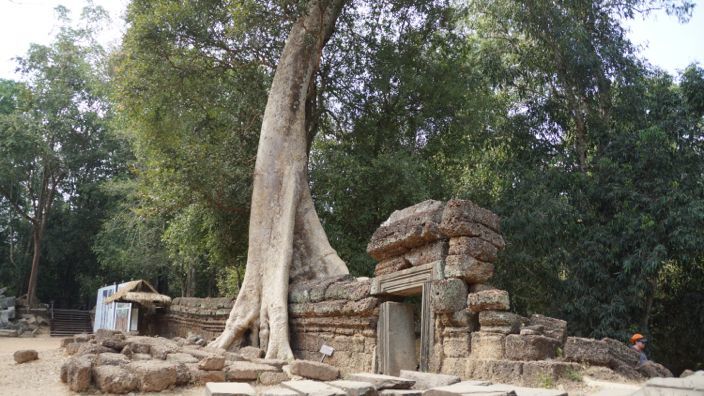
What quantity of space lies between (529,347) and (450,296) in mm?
1169

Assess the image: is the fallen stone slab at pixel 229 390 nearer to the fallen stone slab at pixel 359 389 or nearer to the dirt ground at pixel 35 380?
the fallen stone slab at pixel 359 389

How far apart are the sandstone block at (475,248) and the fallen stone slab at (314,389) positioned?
2.58m

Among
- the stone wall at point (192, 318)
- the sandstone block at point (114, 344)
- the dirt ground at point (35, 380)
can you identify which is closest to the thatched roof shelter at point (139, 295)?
the stone wall at point (192, 318)

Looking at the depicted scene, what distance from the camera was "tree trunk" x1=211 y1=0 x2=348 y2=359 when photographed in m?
9.77

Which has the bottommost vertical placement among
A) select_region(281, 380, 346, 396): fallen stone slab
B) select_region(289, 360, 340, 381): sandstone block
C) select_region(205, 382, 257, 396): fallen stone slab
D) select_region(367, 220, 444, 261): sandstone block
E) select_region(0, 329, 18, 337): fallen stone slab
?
select_region(0, 329, 18, 337): fallen stone slab

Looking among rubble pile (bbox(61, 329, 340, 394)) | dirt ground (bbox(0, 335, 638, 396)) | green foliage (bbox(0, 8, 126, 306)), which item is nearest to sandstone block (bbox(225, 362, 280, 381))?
rubble pile (bbox(61, 329, 340, 394))

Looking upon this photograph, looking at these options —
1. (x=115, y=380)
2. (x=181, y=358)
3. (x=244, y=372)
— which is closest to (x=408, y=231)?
(x=244, y=372)

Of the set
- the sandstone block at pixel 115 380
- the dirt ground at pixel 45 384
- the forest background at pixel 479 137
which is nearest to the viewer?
the dirt ground at pixel 45 384

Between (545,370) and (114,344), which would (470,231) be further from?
(114,344)

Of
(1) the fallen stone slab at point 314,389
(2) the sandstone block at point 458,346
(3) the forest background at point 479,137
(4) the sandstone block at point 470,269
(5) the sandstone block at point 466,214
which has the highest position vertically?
(3) the forest background at point 479,137

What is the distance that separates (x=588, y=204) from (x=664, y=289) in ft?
8.90

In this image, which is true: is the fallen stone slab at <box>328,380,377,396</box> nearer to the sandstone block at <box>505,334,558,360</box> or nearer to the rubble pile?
the sandstone block at <box>505,334,558,360</box>

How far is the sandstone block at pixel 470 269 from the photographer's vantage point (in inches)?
248

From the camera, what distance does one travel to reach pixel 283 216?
10.6 meters
